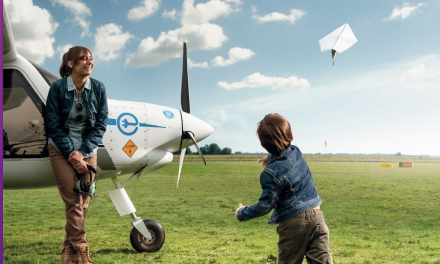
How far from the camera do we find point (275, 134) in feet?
10.3

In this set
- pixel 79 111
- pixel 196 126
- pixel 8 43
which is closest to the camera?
pixel 79 111

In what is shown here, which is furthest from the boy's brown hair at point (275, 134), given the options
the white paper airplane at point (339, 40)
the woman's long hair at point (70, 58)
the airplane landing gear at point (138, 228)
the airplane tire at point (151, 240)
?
the airplane tire at point (151, 240)

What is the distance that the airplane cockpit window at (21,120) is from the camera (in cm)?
450

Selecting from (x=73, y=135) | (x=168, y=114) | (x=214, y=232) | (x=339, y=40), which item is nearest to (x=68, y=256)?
(x=73, y=135)

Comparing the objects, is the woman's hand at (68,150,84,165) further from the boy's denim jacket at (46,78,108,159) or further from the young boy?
the young boy

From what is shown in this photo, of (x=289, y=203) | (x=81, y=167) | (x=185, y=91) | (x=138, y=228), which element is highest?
(x=185, y=91)

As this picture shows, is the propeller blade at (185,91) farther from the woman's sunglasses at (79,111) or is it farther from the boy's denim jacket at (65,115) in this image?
the woman's sunglasses at (79,111)

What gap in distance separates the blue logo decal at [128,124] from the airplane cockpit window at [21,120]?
101 centimetres

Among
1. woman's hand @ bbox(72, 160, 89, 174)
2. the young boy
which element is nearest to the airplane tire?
woman's hand @ bbox(72, 160, 89, 174)

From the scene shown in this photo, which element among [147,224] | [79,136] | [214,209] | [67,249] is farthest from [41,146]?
[214,209]

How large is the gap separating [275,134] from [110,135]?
106 inches

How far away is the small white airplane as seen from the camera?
4512mm

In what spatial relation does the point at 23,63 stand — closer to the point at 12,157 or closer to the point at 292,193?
the point at 12,157

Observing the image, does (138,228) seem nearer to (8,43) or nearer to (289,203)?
(8,43)
